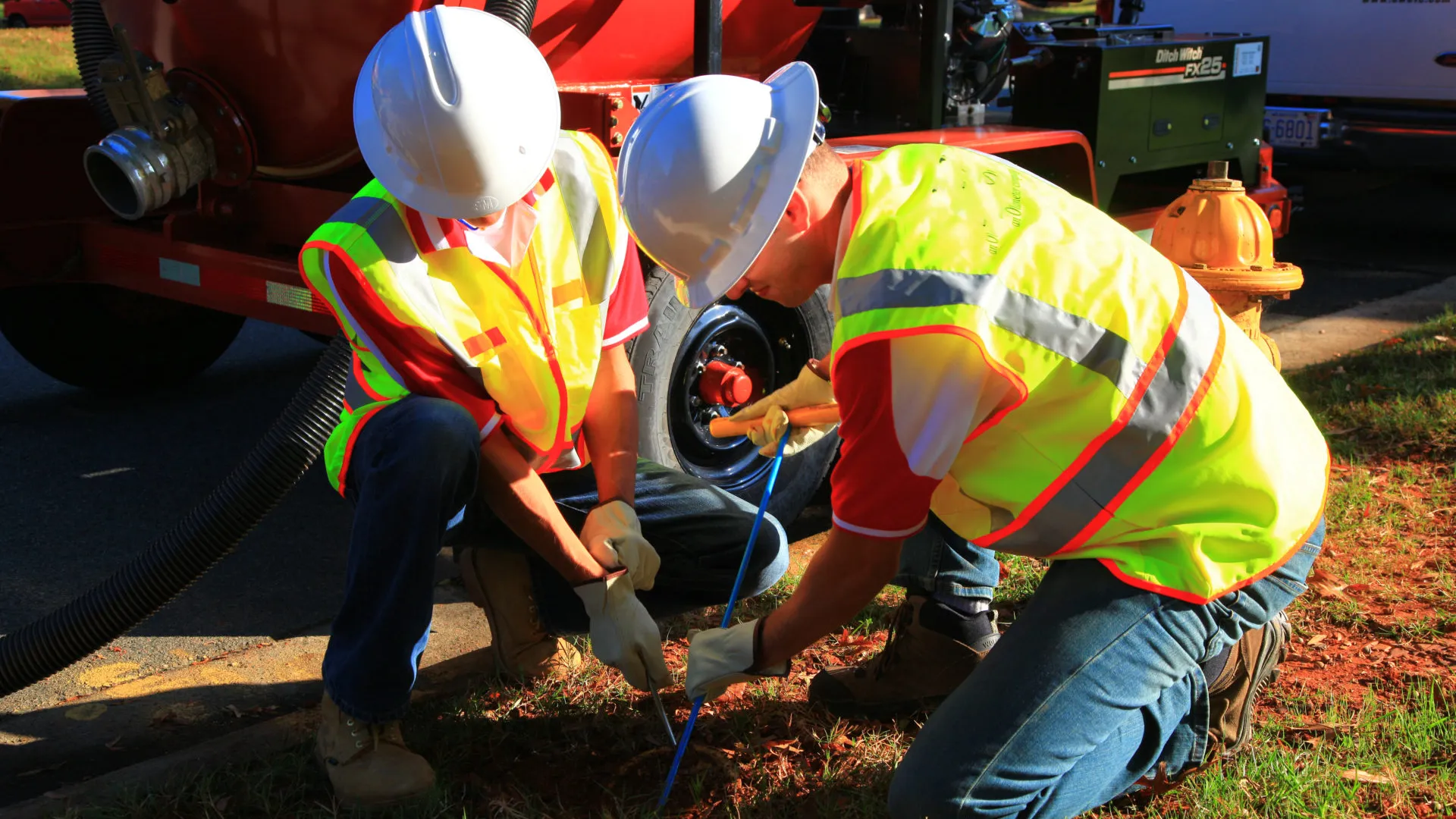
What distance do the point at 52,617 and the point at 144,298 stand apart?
2320mm

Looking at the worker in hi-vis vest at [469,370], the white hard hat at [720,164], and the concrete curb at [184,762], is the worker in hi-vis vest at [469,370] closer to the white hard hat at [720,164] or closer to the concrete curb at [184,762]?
the concrete curb at [184,762]

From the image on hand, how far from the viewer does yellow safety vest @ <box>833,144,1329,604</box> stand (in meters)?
1.98

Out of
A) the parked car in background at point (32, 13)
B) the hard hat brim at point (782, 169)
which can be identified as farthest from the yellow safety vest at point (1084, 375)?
the parked car in background at point (32, 13)

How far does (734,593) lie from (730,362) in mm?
1189


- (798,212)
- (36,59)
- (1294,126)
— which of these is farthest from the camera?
(36,59)

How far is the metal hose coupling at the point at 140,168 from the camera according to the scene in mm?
3547

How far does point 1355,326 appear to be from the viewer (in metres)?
6.45

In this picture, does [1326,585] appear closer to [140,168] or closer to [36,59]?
[140,168]

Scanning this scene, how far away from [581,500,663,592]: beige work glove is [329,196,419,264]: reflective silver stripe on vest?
0.67 m

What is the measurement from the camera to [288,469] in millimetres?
2951

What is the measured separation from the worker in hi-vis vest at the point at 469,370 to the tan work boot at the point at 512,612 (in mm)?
14

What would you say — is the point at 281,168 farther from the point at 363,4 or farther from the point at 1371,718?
the point at 1371,718

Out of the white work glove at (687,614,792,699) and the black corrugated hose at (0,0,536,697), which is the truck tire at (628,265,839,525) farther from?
the white work glove at (687,614,792,699)

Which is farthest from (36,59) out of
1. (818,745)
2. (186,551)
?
(818,745)
